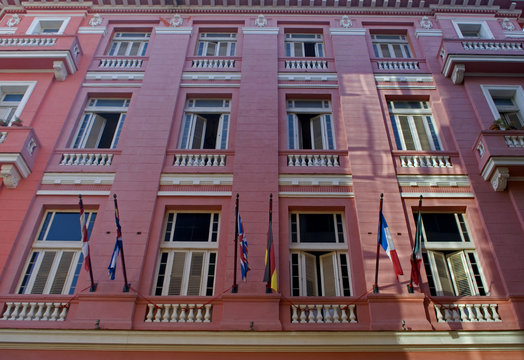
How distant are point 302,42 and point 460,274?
10859mm

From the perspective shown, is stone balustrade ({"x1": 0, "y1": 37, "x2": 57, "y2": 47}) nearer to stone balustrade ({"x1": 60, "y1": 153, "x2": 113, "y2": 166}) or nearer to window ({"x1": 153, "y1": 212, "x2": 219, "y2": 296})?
stone balustrade ({"x1": 60, "y1": 153, "x2": 113, "y2": 166})

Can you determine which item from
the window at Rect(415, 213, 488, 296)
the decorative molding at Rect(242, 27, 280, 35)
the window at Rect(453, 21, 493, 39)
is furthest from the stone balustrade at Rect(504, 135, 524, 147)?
the decorative molding at Rect(242, 27, 280, 35)

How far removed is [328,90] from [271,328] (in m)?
8.89

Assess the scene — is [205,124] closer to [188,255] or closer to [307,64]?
[307,64]

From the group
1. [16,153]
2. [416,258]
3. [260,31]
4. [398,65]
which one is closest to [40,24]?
[16,153]

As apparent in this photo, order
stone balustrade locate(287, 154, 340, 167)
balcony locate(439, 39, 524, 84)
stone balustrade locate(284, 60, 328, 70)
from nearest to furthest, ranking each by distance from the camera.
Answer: stone balustrade locate(287, 154, 340, 167) < balcony locate(439, 39, 524, 84) < stone balustrade locate(284, 60, 328, 70)

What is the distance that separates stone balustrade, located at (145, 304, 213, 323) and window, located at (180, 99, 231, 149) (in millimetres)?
5542

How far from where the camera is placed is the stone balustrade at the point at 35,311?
36.8 ft

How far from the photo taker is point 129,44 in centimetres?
1883

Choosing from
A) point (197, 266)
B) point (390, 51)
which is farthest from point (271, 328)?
point (390, 51)

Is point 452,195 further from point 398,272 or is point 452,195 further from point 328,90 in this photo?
point 328,90

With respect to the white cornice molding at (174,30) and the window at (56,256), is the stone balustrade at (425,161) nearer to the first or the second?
the window at (56,256)

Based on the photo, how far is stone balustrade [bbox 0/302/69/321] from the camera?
36.8ft

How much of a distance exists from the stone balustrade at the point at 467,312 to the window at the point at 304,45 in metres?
10.7
